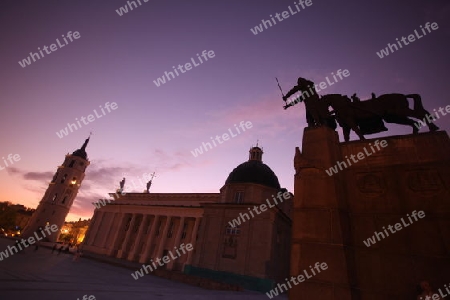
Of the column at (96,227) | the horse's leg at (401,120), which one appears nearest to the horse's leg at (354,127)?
the horse's leg at (401,120)

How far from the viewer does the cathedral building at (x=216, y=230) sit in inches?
1044

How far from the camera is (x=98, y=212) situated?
47.2 meters

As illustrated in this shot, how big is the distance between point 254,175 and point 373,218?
30645 mm

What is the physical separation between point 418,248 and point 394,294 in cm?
102

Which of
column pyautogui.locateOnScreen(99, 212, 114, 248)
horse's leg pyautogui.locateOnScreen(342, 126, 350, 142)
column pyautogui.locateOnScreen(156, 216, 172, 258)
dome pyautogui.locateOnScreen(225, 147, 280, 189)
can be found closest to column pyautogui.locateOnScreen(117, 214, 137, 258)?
column pyautogui.locateOnScreen(99, 212, 114, 248)

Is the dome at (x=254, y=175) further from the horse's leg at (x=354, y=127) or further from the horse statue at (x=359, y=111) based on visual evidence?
the horse's leg at (x=354, y=127)

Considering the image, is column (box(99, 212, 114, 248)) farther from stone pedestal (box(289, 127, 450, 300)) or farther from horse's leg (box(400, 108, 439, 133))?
horse's leg (box(400, 108, 439, 133))

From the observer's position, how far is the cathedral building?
1044 inches

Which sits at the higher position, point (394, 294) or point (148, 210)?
point (148, 210)

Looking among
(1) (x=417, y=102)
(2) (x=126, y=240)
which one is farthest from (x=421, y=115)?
(2) (x=126, y=240)

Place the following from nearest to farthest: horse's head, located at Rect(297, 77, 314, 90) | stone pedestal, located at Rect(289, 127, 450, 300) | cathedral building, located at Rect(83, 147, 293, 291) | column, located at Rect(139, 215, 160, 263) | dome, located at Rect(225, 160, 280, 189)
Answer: stone pedestal, located at Rect(289, 127, 450, 300) → horse's head, located at Rect(297, 77, 314, 90) → cathedral building, located at Rect(83, 147, 293, 291) → dome, located at Rect(225, 160, 280, 189) → column, located at Rect(139, 215, 160, 263)

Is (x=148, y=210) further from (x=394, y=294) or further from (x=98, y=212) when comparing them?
(x=394, y=294)

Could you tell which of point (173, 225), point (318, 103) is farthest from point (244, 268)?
point (318, 103)

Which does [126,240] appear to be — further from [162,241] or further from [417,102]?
[417,102]
